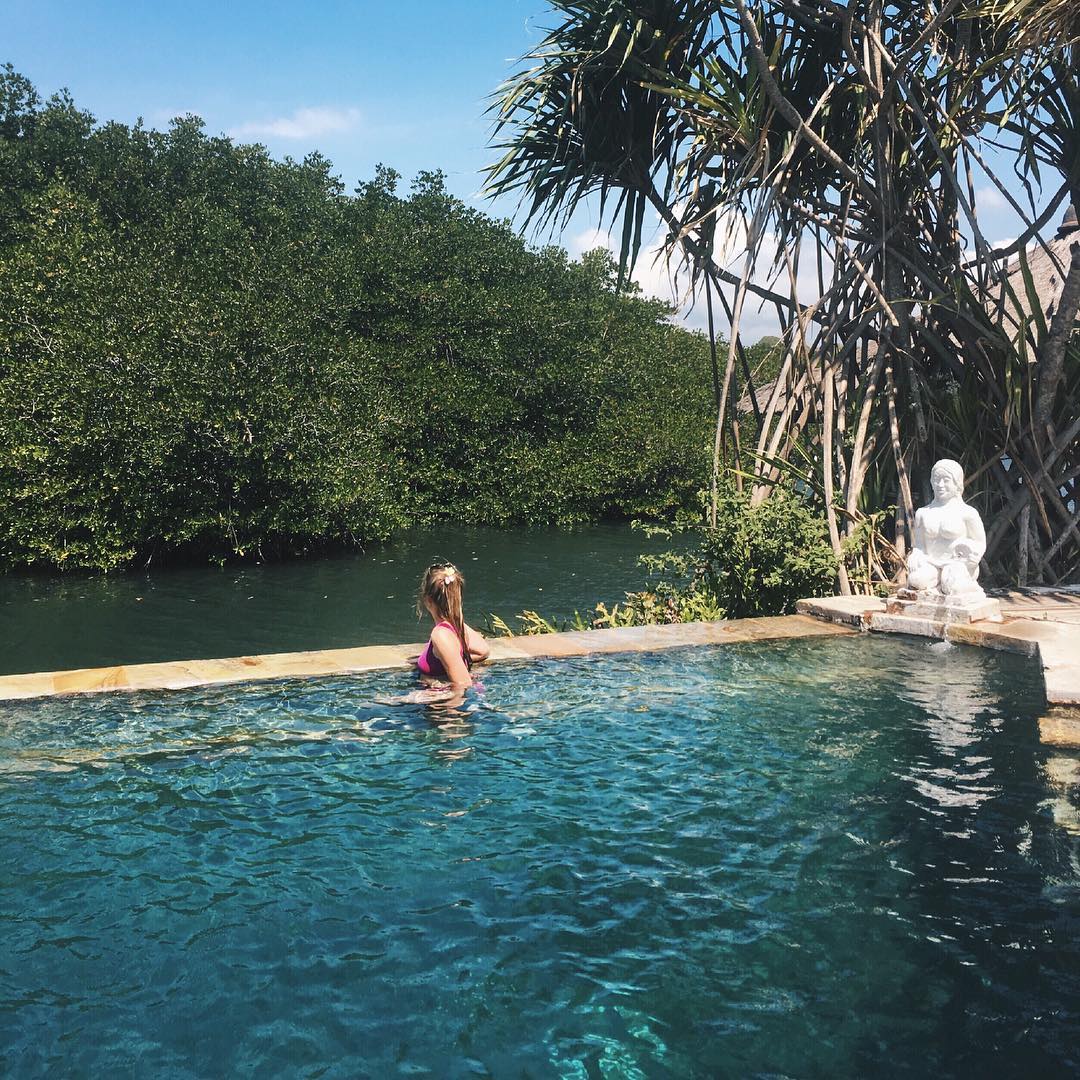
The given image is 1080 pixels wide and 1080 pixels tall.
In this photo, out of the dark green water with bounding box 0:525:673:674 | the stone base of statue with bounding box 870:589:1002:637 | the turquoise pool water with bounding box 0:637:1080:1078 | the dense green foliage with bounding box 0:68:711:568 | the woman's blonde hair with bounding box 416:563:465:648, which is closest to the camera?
the turquoise pool water with bounding box 0:637:1080:1078

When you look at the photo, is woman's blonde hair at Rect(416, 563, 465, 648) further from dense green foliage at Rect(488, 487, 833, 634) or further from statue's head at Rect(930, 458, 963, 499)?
statue's head at Rect(930, 458, 963, 499)

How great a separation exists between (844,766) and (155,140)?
27.2 m

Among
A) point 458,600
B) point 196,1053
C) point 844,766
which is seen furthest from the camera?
point 458,600

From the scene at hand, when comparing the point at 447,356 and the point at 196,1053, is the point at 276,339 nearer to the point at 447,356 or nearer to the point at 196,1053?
the point at 447,356

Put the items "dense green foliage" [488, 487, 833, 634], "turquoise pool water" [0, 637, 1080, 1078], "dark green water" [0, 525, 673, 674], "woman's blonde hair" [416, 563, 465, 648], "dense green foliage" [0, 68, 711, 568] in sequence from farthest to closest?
"dense green foliage" [0, 68, 711, 568] → "dark green water" [0, 525, 673, 674] → "dense green foliage" [488, 487, 833, 634] → "woman's blonde hair" [416, 563, 465, 648] → "turquoise pool water" [0, 637, 1080, 1078]

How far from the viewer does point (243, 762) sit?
15.6 ft

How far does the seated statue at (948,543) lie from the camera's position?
7.43 m

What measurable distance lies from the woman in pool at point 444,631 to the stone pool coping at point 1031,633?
118 inches

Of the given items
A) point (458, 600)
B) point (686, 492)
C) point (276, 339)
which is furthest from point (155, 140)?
point (458, 600)

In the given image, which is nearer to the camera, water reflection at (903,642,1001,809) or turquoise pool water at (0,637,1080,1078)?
turquoise pool water at (0,637,1080,1078)

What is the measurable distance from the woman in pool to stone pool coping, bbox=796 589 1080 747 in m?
3.00

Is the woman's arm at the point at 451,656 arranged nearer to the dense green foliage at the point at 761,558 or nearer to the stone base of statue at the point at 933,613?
the dense green foliage at the point at 761,558

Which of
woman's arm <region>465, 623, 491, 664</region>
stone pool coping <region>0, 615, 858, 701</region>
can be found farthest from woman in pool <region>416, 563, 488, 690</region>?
stone pool coping <region>0, 615, 858, 701</region>

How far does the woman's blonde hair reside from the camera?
6.00m
